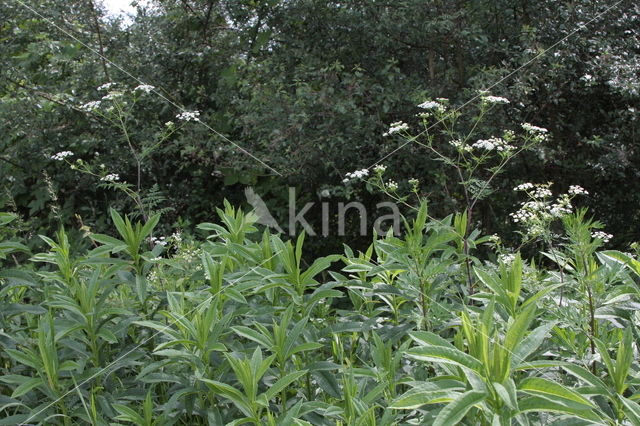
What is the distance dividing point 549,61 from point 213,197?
2.99m

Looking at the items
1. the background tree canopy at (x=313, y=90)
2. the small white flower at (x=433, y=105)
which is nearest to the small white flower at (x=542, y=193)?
the small white flower at (x=433, y=105)

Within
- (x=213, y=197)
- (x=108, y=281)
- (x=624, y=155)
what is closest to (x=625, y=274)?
(x=108, y=281)

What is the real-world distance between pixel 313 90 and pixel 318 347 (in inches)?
154

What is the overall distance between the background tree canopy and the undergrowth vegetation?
294 centimetres

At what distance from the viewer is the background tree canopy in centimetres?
501

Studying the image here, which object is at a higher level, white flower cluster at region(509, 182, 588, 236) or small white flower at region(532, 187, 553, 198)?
small white flower at region(532, 187, 553, 198)

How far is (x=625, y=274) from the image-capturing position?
184cm

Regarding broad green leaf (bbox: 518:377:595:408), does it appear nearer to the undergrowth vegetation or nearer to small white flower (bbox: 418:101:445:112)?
the undergrowth vegetation

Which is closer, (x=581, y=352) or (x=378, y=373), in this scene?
(x=378, y=373)

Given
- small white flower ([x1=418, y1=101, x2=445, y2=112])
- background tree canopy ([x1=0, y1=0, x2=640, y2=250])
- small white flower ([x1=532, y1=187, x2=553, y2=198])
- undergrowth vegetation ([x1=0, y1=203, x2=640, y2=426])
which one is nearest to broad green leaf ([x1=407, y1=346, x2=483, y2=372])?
undergrowth vegetation ([x1=0, y1=203, x2=640, y2=426])

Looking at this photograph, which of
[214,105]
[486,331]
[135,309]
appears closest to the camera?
[486,331]

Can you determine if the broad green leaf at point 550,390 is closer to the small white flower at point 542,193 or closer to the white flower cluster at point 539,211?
the white flower cluster at point 539,211

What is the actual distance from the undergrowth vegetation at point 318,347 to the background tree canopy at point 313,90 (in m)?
2.94

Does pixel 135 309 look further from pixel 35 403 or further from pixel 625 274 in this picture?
pixel 625 274
